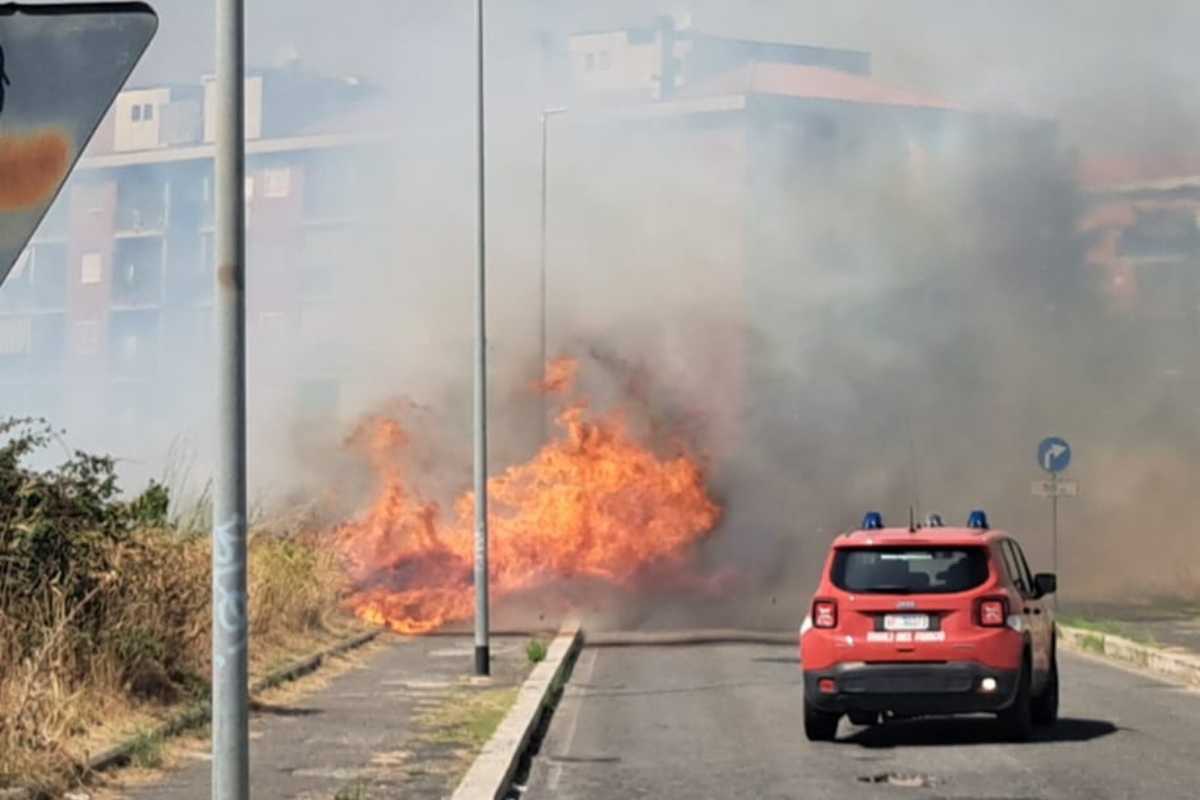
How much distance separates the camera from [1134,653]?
2681 cm

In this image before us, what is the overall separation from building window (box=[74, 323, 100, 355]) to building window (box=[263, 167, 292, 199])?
29.2 feet

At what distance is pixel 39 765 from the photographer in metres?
13.0

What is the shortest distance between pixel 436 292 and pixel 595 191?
4594 mm

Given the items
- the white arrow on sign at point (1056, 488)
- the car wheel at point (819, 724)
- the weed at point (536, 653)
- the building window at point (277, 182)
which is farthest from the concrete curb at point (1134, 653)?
the building window at point (277, 182)

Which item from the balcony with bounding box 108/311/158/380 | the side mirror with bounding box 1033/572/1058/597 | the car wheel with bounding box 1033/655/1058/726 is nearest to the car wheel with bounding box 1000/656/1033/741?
the car wheel with bounding box 1033/655/1058/726

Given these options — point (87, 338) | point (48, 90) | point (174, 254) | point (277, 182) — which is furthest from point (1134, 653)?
point (174, 254)

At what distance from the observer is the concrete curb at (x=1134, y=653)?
2388cm

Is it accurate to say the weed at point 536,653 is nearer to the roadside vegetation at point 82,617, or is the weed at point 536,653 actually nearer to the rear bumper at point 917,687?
the roadside vegetation at point 82,617

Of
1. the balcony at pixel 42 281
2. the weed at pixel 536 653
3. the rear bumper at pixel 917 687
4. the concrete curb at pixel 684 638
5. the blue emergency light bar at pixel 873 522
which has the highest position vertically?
the balcony at pixel 42 281

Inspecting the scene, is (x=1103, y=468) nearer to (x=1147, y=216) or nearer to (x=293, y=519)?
(x=1147, y=216)

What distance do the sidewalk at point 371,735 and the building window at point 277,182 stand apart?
47.0m

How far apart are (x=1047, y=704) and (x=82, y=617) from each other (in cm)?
772

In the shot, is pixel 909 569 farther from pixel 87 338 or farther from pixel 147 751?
pixel 87 338

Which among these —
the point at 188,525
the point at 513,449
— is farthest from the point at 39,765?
the point at 513,449
